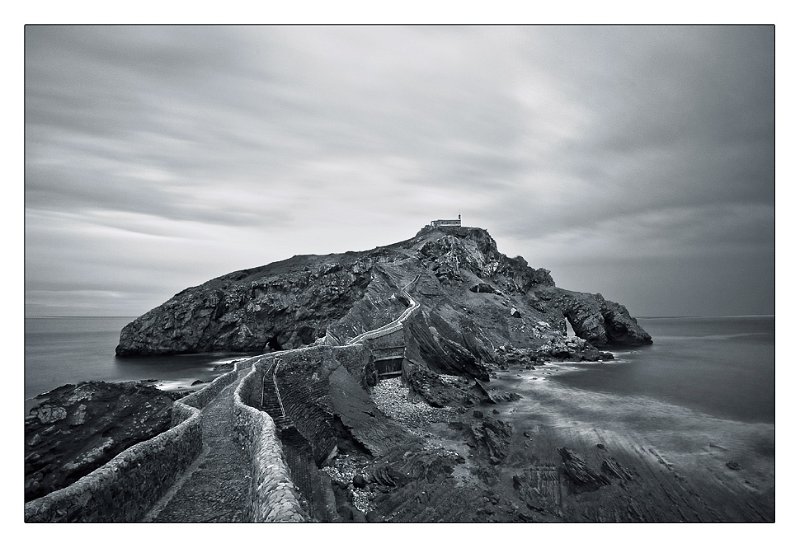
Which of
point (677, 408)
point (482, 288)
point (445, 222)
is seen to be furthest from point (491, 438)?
point (445, 222)

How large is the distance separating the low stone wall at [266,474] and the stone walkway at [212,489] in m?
0.52

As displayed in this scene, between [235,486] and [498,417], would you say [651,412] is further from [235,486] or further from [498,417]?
[235,486]

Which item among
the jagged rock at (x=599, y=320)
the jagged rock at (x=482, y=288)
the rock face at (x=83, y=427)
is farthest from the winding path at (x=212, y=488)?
the jagged rock at (x=599, y=320)

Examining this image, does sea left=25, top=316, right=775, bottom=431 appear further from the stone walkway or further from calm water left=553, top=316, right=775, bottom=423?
the stone walkway

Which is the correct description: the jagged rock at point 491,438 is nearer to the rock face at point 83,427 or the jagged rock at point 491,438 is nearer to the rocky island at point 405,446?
the rocky island at point 405,446

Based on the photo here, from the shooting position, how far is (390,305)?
50094 mm

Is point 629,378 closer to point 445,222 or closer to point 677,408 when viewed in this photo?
point 677,408

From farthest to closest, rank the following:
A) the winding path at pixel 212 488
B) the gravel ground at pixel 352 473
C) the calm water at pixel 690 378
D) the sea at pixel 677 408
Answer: the calm water at pixel 690 378 < the sea at pixel 677 408 < the gravel ground at pixel 352 473 < the winding path at pixel 212 488

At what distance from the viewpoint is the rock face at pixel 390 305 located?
57.2 metres

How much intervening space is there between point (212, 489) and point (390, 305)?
40.1 metres

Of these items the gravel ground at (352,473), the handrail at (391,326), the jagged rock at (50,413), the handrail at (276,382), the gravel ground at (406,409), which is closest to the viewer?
the gravel ground at (352,473)

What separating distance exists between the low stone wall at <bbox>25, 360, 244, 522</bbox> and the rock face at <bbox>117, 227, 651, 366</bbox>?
3410cm

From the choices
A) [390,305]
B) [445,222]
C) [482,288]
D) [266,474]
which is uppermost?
[445,222]

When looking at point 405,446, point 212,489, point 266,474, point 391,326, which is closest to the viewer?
point 266,474
